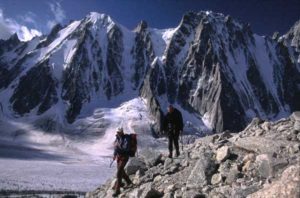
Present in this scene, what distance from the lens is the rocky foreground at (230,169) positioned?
50.4 ft

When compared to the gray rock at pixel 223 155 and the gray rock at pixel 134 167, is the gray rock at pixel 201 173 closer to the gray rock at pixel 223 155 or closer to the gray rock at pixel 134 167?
the gray rock at pixel 223 155

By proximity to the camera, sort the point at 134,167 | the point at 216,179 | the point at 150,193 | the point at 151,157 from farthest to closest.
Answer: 1. the point at 151,157
2. the point at 134,167
3. the point at 150,193
4. the point at 216,179

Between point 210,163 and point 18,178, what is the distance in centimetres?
12629

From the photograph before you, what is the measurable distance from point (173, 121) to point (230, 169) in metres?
6.57

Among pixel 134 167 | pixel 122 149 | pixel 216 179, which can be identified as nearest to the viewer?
pixel 216 179

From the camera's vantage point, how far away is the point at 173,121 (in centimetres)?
2330

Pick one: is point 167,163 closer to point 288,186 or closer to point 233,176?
point 233,176

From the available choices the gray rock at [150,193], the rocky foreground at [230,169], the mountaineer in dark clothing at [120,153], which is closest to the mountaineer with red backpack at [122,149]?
the mountaineer in dark clothing at [120,153]

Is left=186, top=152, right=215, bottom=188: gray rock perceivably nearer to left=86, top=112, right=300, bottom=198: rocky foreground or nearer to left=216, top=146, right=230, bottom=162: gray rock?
left=86, top=112, right=300, bottom=198: rocky foreground

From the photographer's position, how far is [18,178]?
13738 centimetres

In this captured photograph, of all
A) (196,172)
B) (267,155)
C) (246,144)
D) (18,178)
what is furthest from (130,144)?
(18,178)

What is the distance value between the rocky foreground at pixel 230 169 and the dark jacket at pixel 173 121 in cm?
148

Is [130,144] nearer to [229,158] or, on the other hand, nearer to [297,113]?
[229,158]

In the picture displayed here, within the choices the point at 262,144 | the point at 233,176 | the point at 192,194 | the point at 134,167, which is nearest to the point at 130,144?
the point at 134,167
